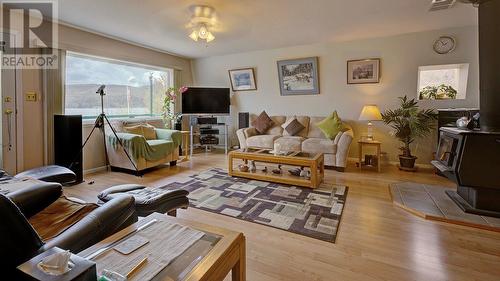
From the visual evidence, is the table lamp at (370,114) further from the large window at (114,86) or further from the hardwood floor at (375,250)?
the large window at (114,86)

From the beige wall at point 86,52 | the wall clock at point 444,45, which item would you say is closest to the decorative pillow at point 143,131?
the beige wall at point 86,52

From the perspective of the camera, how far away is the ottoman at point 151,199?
1756 millimetres

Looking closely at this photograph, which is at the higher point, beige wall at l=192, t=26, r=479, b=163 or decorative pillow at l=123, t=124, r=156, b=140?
beige wall at l=192, t=26, r=479, b=163

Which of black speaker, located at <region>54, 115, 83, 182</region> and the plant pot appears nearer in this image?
black speaker, located at <region>54, 115, 83, 182</region>

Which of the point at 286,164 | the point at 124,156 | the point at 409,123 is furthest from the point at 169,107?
the point at 409,123

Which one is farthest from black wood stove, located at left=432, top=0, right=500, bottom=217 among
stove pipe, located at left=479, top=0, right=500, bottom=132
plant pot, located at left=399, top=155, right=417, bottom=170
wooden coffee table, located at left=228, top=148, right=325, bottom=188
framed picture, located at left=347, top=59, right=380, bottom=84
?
framed picture, located at left=347, top=59, right=380, bottom=84

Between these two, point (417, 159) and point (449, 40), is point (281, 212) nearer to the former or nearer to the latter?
point (417, 159)

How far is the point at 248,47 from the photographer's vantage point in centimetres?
520

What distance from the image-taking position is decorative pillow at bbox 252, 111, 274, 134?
526cm

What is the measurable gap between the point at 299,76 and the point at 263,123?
1.25 metres

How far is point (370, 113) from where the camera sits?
429 cm

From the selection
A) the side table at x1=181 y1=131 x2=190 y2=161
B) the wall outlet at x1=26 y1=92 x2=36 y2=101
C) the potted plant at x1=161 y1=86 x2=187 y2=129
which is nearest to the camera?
the wall outlet at x1=26 y1=92 x2=36 y2=101

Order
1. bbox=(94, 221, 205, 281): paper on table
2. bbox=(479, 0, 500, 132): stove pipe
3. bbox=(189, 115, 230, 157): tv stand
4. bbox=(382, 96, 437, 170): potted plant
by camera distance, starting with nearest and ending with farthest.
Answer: bbox=(94, 221, 205, 281): paper on table, bbox=(479, 0, 500, 132): stove pipe, bbox=(382, 96, 437, 170): potted plant, bbox=(189, 115, 230, 157): tv stand

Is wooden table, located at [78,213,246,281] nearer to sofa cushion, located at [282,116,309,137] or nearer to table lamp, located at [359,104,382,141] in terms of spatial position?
table lamp, located at [359,104,382,141]
